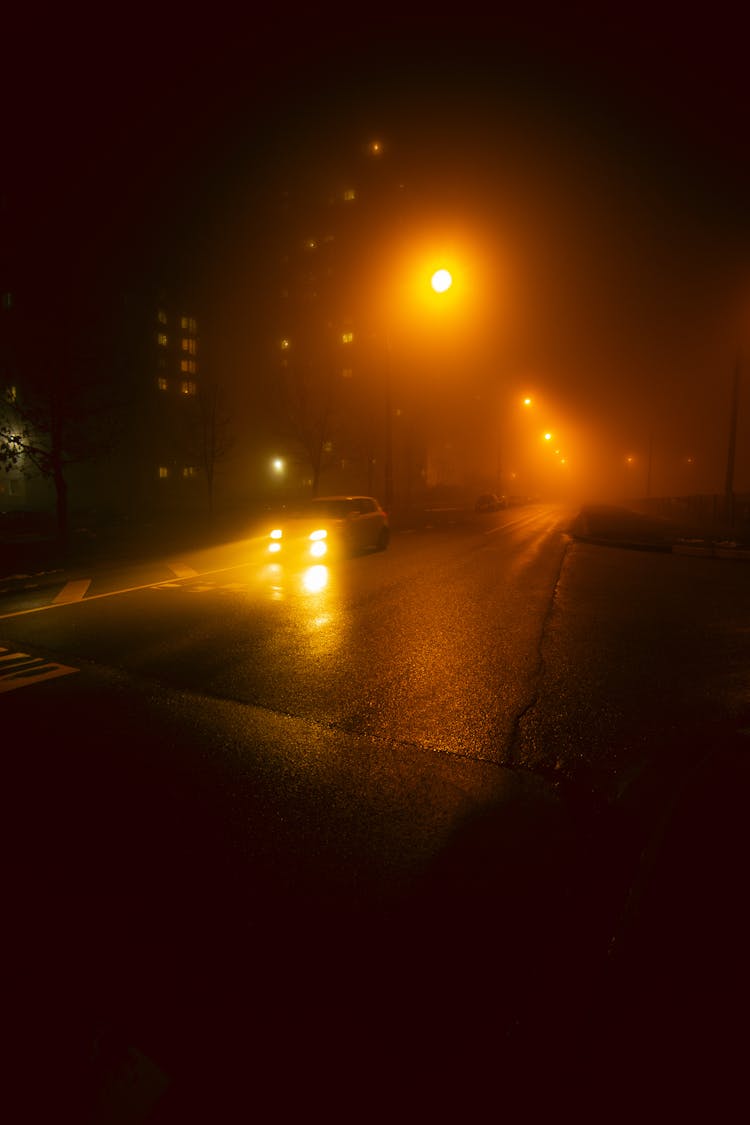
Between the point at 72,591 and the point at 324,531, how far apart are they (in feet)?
22.0

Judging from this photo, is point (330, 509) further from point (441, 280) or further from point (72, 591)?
point (441, 280)

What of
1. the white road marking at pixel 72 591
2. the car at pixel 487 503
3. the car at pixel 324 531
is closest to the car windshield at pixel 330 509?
the car at pixel 324 531

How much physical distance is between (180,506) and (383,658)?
41.6 meters

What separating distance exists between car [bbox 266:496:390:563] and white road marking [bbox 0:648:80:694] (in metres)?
9.28

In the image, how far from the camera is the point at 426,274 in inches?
723

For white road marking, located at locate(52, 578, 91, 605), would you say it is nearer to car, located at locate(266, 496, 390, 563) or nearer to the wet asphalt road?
the wet asphalt road

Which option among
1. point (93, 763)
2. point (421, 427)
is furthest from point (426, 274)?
point (421, 427)

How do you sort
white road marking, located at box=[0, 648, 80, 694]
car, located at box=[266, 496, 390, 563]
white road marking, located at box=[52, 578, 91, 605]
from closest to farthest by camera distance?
white road marking, located at box=[0, 648, 80, 694]
white road marking, located at box=[52, 578, 91, 605]
car, located at box=[266, 496, 390, 563]

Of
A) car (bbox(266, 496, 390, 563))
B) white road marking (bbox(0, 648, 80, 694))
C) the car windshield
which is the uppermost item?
the car windshield

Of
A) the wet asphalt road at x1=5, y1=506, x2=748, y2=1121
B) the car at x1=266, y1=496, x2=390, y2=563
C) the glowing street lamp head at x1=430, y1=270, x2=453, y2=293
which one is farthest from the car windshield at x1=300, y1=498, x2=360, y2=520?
the wet asphalt road at x1=5, y1=506, x2=748, y2=1121

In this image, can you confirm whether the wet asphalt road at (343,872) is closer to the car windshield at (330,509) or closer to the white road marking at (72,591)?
the white road marking at (72,591)

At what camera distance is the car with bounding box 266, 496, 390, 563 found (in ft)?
50.8

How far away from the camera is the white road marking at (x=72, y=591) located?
10.0 meters

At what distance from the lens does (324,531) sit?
15391 mm
